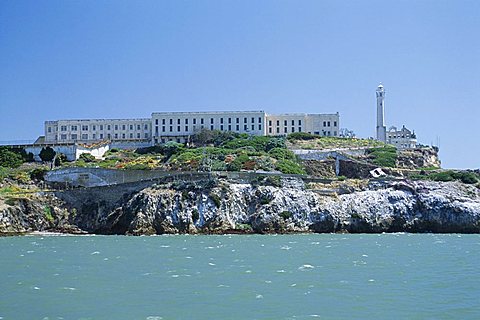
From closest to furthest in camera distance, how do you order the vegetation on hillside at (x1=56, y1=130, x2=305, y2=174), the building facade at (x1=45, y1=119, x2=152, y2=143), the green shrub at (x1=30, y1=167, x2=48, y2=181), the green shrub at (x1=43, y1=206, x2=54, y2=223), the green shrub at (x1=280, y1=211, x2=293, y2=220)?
the green shrub at (x1=280, y1=211, x2=293, y2=220) < the green shrub at (x1=43, y1=206, x2=54, y2=223) < the green shrub at (x1=30, y1=167, x2=48, y2=181) < the vegetation on hillside at (x1=56, y1=130, x2=305, y2=174) < the building facade at (x1=45, y1=119, x2=152, y2=143)

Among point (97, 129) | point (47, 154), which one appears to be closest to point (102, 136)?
point (97, 129)

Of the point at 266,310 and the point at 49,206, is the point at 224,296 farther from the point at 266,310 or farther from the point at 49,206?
the point at 49,206

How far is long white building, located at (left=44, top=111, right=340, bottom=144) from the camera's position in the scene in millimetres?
113188

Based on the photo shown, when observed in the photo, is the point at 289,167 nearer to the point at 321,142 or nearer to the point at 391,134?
the point at 321,142

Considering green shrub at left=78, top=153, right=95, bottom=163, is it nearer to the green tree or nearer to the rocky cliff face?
the green tree

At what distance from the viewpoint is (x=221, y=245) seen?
47.7m

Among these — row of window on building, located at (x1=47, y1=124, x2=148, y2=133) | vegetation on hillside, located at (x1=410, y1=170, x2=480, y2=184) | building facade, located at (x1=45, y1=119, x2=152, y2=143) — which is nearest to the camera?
vegetation on hillside, located at (x1=410, y1=170, x2=480, y2=184)

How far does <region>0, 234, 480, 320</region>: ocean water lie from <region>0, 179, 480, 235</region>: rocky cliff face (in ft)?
56.6

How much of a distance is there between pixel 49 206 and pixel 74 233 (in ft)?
16.2

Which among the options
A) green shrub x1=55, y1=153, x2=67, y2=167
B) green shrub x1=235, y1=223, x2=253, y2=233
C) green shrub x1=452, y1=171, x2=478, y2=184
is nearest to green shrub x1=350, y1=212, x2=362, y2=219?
green shrub x1=235, y1=223, x2=253, y2=233

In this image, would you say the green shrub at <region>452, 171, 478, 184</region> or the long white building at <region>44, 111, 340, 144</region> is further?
Result: the long white building at <region>44, 111, 340, 144</region>

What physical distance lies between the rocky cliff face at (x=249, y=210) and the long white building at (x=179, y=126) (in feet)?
147

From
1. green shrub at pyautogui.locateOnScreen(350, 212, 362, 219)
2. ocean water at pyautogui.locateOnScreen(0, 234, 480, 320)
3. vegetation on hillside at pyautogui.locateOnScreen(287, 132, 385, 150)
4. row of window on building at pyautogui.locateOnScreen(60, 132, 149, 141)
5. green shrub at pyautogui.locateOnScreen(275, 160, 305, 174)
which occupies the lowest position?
ocean water at pyautogui.locateOnScreen(0, 234, 480, 320)

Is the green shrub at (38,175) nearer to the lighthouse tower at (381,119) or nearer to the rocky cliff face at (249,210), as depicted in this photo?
the rocky cliff face at (249,210)
